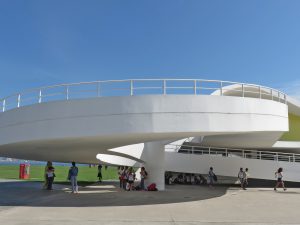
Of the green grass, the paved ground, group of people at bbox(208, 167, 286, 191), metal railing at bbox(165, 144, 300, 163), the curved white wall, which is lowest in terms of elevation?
the paved ground

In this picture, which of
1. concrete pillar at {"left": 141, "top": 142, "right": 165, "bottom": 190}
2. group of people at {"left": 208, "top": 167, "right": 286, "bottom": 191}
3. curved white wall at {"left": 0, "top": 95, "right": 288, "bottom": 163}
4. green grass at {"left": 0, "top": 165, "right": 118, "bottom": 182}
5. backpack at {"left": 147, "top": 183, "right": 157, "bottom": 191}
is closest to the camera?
curved white wall at {"left": 0, "top": 95, "right": 288, "bottom": 163}

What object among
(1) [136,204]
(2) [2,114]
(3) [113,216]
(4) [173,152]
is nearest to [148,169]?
(4) [173,152]

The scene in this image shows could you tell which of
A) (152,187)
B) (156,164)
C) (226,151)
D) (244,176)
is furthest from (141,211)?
(226,151)

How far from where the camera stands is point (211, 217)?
11352mm

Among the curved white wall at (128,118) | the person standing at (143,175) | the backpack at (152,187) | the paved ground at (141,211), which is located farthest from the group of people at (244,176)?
the curved white wall at (128,118)

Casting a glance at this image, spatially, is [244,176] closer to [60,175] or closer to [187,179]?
[187,179]

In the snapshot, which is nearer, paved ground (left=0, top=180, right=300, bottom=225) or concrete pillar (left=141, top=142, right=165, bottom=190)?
paved ground (left=0, top=180, right=300, bottom=225)

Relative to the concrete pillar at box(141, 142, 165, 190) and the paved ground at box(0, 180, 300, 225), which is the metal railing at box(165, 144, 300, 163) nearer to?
the concrete pillar at box(141, 142, 165, 190)

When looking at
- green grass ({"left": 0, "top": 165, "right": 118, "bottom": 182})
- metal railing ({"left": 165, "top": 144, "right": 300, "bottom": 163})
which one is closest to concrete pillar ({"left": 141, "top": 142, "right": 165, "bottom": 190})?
metal railing ({"left": 165, "top": 144, "right": 300, "bottom": 163})

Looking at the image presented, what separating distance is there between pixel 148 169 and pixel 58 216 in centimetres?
1047

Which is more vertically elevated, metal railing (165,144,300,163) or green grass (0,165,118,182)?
metal railing (165,144,300,163)

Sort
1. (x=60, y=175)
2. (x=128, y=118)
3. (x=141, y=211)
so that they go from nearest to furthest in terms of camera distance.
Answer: (x=141, y=211) → (x=128, y=118) → (x=60, y=175)

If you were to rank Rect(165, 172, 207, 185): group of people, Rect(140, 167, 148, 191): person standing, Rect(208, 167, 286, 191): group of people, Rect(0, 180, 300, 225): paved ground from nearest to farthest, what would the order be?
Rect(0, 180, 300, 225): paved ground < Rect(140, 167, 148, 191): person standing < Rect(208, 167, 286, 191): group of people < Rect(165, 172, 207, 185): group of people

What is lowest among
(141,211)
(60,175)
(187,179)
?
(141,211)
